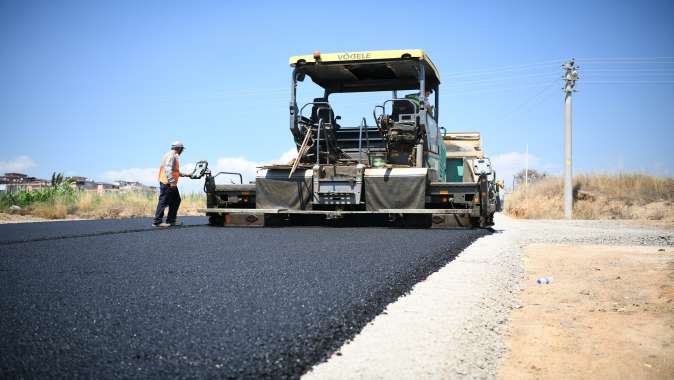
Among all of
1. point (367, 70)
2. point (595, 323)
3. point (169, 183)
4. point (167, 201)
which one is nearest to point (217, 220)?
point (167, 201)

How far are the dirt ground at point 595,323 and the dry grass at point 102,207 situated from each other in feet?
35.2

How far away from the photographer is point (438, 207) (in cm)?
790

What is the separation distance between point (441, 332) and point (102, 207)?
13151 mm

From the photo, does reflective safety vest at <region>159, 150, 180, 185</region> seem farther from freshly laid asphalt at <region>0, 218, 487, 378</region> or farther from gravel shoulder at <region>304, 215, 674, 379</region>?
gravel shoulder at <region>304, 215, 674, 379</region>

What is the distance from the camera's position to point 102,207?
1418cm

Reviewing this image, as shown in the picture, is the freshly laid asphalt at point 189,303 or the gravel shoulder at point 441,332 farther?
the gravel shoulder at point 441,332

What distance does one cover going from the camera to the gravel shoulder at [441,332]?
212 cm

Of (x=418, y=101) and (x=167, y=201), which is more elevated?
(x=418, y=101)

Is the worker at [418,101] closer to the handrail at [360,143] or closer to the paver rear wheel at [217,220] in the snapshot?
the handrail at [360,143]

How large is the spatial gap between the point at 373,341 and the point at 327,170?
5599 mm

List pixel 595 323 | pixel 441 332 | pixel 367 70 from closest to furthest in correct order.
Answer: pixel 441 332 < pixel 595 323 < pixel 367 70

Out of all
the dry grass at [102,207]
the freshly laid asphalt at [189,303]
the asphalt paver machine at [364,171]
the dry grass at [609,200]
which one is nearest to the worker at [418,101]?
the asphalt paver machine at [364,171]

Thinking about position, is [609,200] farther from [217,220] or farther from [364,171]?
[217,220]

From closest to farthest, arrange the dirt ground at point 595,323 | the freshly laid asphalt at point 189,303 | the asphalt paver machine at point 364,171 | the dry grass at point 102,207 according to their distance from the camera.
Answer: the freshly laid asphalt at point 189,303
the dirt ground at point 595,323
the asphalt paver machine at point 364,171
the dry grass at point 102,207
